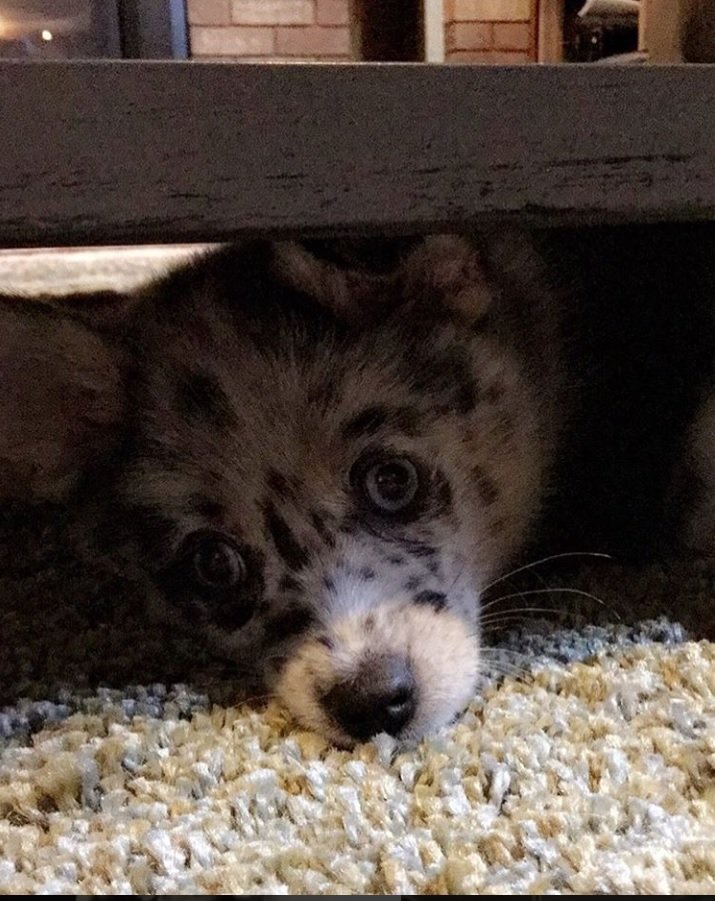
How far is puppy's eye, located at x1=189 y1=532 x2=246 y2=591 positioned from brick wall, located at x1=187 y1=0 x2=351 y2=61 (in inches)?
158

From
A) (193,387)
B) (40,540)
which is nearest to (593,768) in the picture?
(193,387)

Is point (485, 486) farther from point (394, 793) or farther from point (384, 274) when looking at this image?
point (394, 793)

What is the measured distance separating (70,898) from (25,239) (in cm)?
61

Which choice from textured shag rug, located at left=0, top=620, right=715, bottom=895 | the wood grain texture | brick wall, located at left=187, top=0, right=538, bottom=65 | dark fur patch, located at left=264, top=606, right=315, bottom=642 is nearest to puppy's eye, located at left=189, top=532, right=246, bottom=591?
dark fur patch, located at left=264, top=606, right=315, bottom=642

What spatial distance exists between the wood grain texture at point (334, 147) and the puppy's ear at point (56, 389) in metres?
0.56

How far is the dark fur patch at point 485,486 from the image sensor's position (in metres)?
1.55

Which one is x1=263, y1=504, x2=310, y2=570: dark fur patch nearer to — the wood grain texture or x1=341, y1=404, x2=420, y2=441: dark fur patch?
x1=341, y1=404, x2=420, y2=441: dark fur patch

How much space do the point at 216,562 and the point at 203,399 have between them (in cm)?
23

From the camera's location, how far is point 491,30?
211 inches

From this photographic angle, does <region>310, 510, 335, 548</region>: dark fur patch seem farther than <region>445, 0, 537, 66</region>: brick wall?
No

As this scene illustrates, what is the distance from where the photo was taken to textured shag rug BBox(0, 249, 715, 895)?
984 mm

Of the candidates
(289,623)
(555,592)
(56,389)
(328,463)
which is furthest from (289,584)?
(56,389)

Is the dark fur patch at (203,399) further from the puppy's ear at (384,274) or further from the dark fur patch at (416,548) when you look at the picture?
the dark fur patch at (416,548)

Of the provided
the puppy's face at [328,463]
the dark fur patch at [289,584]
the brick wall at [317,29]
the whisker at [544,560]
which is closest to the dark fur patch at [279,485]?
the puppy's face at [328,463]
